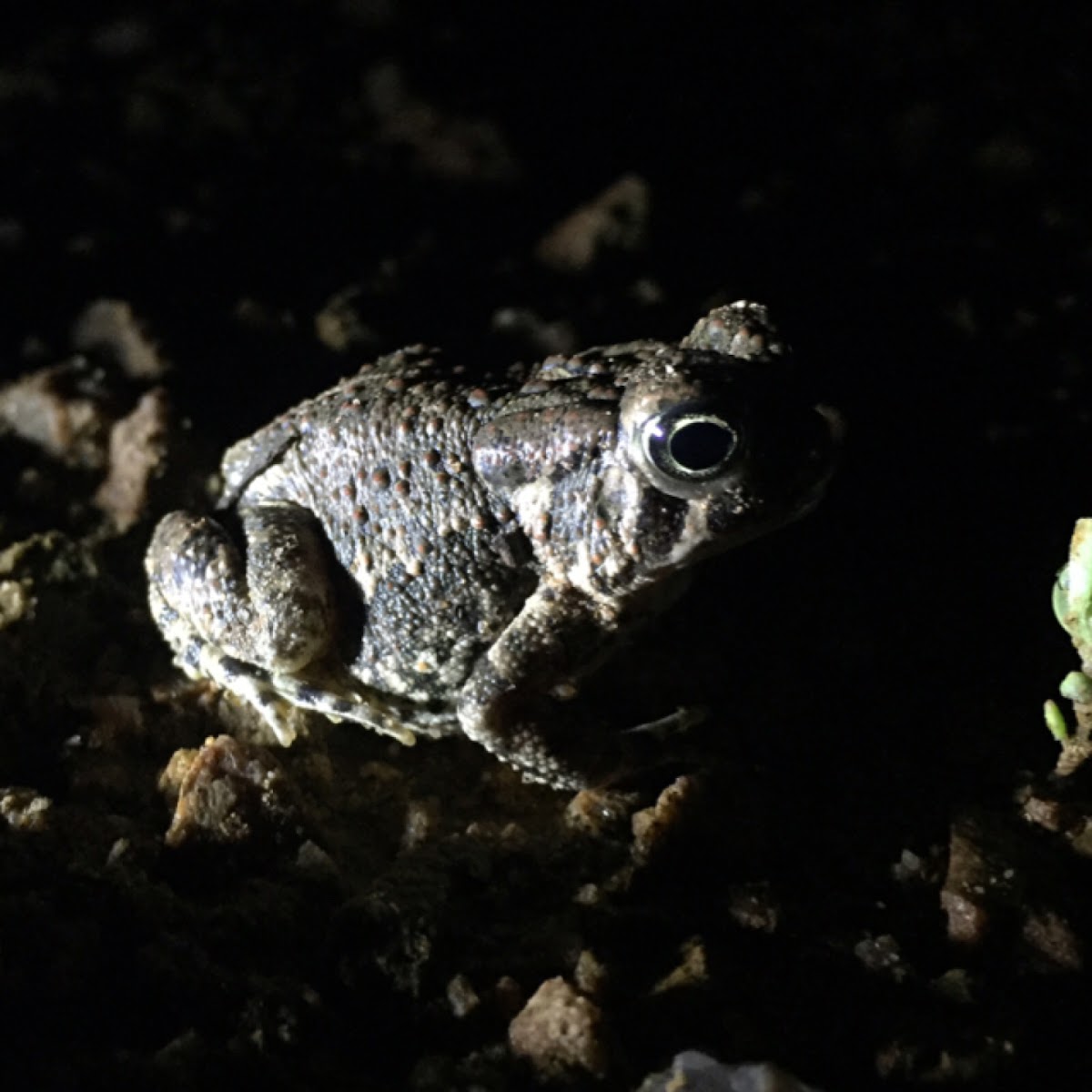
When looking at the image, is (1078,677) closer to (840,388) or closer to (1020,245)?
(840,388)

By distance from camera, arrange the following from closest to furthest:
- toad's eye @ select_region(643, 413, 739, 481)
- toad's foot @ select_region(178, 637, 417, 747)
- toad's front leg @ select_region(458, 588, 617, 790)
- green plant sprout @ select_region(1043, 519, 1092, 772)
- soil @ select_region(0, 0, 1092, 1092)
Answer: soil @ select_region(0, 0, 1092, 1092)
green plant sprout @ select_region(1043, 519, 1092, 772)
toad's eye @ select_region(643, 413, 739, 481)
toad's front leg @ select_region(458, 588, 617, 790)
toad's foot @ select_region(178, 637, 417, 747)

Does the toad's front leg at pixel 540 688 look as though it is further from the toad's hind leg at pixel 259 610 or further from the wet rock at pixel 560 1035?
the wet rock at pixel 560 1035

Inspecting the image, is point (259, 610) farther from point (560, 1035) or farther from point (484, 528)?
point (560, 1035)

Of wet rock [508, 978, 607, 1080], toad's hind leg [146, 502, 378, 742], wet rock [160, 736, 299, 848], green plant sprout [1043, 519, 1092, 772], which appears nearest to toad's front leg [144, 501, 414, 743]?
toad's hind leg [146, 502, 378, 742]

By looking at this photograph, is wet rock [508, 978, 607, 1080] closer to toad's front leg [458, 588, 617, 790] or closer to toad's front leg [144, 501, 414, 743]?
toad's front leg [458, 588, 617, 790]

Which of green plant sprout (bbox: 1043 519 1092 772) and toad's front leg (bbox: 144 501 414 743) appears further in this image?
toad's front leg (bbox: 144 501 414 743)

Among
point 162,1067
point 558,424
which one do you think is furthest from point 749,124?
point 162,1067

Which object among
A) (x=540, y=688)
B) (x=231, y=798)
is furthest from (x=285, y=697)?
(x=540, y=688)
